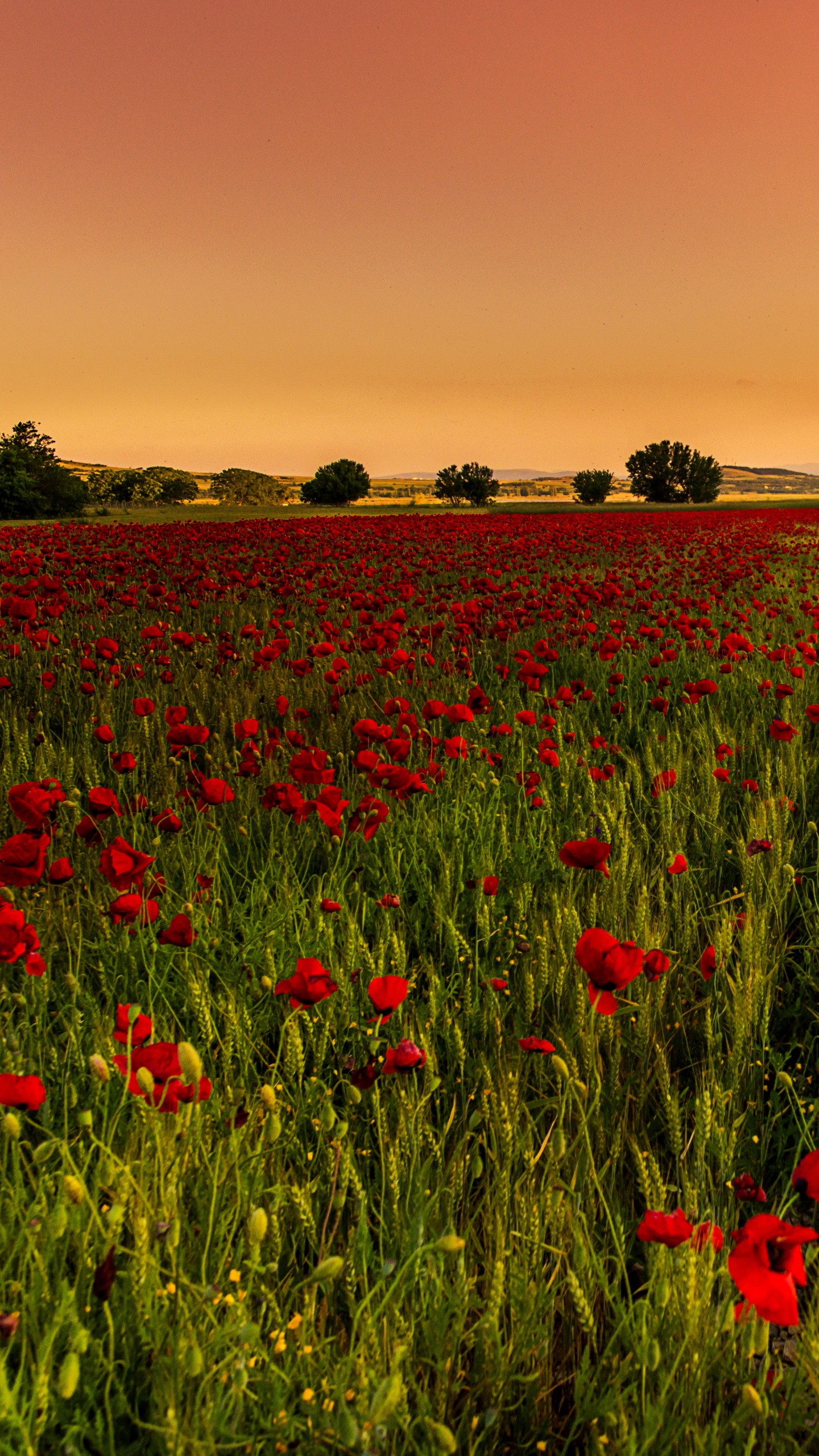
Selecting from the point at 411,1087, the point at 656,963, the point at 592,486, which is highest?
the point at 592,486

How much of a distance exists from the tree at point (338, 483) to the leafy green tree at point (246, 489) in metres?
9.52

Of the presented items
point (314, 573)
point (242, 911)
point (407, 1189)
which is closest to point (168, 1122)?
point (407, 1189)

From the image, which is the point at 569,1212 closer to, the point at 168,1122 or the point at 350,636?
the point at 168,1122

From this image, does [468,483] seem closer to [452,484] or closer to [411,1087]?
[452,484]

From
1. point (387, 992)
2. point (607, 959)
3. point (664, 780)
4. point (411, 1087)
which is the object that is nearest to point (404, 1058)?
point (387, 992)

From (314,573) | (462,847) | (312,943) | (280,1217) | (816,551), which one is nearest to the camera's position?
(280,1217)

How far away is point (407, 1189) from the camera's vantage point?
127 centimetres

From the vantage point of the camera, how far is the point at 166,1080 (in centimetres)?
117

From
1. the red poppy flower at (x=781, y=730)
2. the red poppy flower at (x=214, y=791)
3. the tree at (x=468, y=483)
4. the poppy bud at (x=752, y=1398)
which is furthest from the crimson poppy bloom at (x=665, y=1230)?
the tree at (x=468, y=483)

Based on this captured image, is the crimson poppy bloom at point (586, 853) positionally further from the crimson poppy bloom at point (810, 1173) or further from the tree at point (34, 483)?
the tree at point (34, 483)

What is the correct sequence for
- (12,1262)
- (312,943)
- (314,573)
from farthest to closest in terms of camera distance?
(314,573)
(312,943)
(12,1262)

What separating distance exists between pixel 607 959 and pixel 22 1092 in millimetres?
841

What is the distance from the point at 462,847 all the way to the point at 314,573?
6580mm

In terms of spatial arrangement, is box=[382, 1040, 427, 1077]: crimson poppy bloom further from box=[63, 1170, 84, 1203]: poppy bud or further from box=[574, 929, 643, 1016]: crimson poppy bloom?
box=[63, 1170, 84, 1203]: poppy bud
